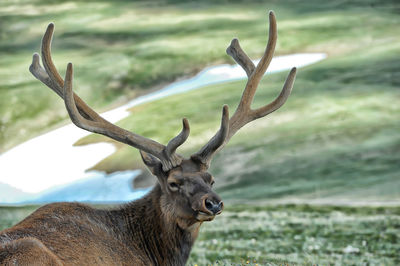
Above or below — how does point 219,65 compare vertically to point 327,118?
above

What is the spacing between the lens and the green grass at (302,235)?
1134 cm

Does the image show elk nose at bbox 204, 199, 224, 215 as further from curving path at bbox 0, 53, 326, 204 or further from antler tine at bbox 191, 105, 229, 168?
curving path at bbox 0, 53, 326, 204

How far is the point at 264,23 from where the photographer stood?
114 ft

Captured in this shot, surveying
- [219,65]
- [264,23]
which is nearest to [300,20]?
[264,23]

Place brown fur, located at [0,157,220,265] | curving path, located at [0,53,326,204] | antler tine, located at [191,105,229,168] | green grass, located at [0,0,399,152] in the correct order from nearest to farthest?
brown fur, located at [0,157,220,265] → antler tine, located at [191,105,229,168] → curving path, located at [0,53,326,204] → green grass, located at [0,0,399,152]

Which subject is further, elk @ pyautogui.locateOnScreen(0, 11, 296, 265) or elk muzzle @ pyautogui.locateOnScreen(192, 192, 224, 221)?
elk muzzle @ pyautogui.locateOnScreen(192, 192, 224, 221)

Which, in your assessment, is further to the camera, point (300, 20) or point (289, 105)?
point (300, 20)

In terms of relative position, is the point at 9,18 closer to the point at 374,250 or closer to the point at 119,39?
the point at 119,39

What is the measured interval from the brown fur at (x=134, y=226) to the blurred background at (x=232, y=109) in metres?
3.40

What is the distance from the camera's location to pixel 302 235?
1363cm

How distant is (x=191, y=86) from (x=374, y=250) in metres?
18.4

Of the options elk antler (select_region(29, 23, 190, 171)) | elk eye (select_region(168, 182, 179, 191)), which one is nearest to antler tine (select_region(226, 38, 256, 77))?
elk antler (select_region(29, 23, 190, 171))

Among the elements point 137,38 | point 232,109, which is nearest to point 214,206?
point 232,109

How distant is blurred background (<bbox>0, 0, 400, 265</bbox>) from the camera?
577 inches
